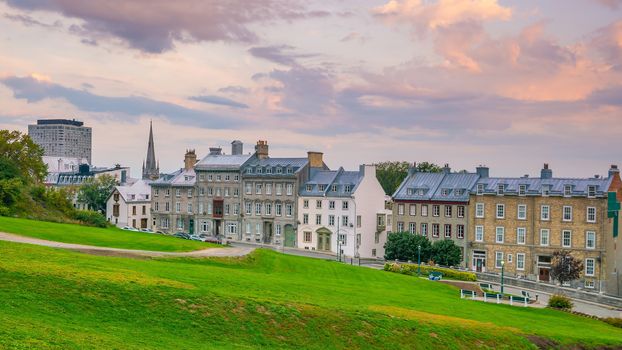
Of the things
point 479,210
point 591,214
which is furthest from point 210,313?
point 479,210

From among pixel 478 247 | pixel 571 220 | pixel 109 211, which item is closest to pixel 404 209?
pixel 478 247

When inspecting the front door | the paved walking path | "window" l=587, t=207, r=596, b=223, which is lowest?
the front door

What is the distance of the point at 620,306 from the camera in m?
66.5

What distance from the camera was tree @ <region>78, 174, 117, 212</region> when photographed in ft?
434

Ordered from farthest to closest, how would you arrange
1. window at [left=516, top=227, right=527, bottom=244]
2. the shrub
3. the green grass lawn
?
window at [left=516, top=227, right=527, bottom=244]
the green grass lawn
the shrub

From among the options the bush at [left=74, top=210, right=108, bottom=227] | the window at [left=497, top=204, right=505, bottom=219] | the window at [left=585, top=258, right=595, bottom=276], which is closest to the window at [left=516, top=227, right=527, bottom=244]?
the window at [left=497, top=204, right=505, bottom=219]

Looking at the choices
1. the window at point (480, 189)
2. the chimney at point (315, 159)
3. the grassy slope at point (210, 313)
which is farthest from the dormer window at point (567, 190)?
the grassy slope at point (210, 313)

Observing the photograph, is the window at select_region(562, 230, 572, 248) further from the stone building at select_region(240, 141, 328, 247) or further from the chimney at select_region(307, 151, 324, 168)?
the chimney at select_region(307, 151, 324, 168)

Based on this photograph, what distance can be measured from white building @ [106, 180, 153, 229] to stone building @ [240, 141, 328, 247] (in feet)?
77.8

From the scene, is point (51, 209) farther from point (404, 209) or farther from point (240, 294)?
point (240, 294)

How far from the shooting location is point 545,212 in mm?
87625

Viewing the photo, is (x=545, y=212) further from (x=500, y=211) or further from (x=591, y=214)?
(x=500, y=211)

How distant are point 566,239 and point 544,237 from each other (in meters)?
2.60

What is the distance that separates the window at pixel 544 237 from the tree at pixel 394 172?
58001mm
